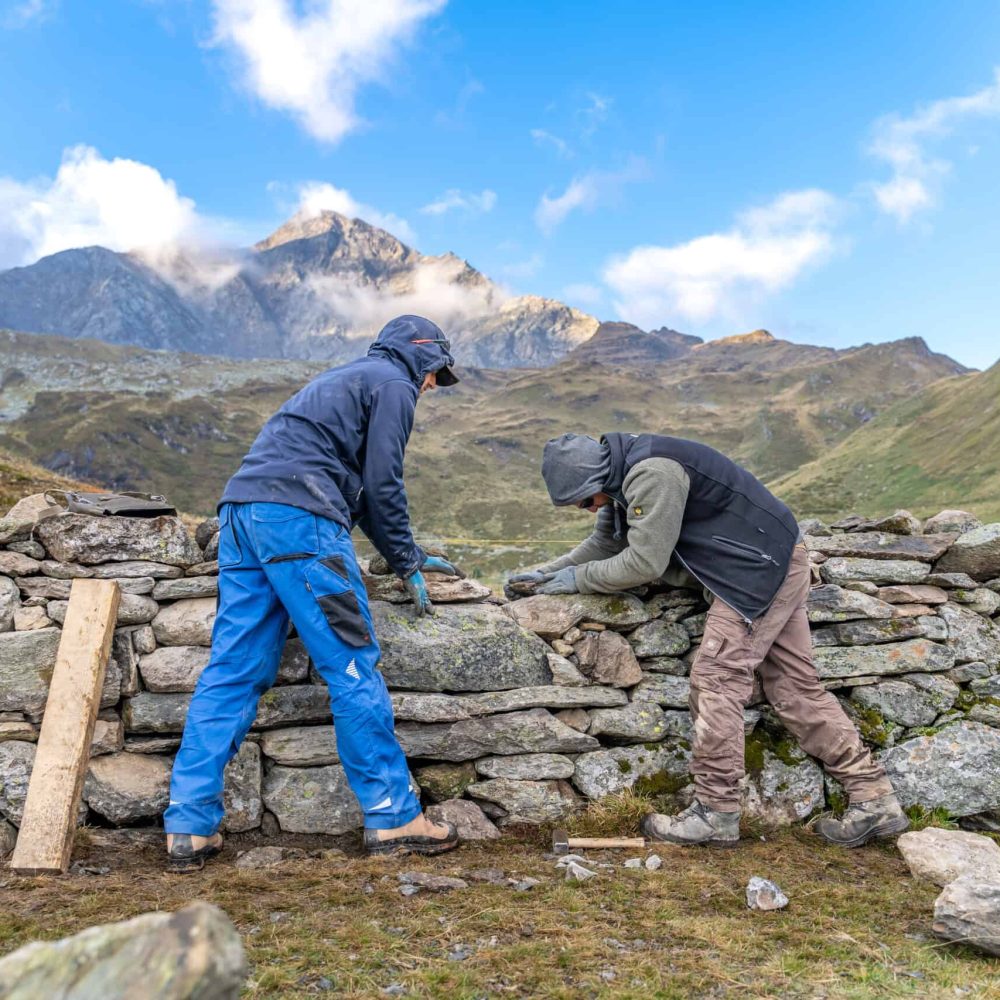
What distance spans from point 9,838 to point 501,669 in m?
4.02

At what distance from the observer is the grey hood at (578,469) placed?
620 centimetres

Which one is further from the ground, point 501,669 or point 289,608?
point 289,608

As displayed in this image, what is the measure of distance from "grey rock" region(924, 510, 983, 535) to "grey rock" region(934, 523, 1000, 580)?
1.26ft

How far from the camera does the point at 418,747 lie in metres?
6.05

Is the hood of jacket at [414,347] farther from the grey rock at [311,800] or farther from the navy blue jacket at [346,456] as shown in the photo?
the grey rock at [311,800]

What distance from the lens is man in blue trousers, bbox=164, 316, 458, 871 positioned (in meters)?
5.15

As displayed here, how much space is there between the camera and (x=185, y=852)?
5004 millimetres

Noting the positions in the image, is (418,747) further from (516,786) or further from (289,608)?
(289,608)

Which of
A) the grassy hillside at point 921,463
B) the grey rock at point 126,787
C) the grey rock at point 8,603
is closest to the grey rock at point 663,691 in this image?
the grey rock at point 126,787

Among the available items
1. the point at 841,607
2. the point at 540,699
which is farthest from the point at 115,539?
the point at 841,607

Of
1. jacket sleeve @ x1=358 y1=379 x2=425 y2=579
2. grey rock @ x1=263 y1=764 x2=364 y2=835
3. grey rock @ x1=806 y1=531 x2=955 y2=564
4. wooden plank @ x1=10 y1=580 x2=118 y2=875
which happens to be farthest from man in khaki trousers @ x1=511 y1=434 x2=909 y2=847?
wooden plank @ x1=10 y1=580 x2=118 y2=875

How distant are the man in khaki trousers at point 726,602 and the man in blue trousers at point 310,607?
5.93 ft

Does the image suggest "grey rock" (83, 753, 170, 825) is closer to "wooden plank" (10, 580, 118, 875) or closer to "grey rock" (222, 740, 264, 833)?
"wooden plank" (10, 580, 118, 875)

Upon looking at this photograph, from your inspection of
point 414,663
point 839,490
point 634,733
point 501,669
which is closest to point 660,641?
point 634,733
